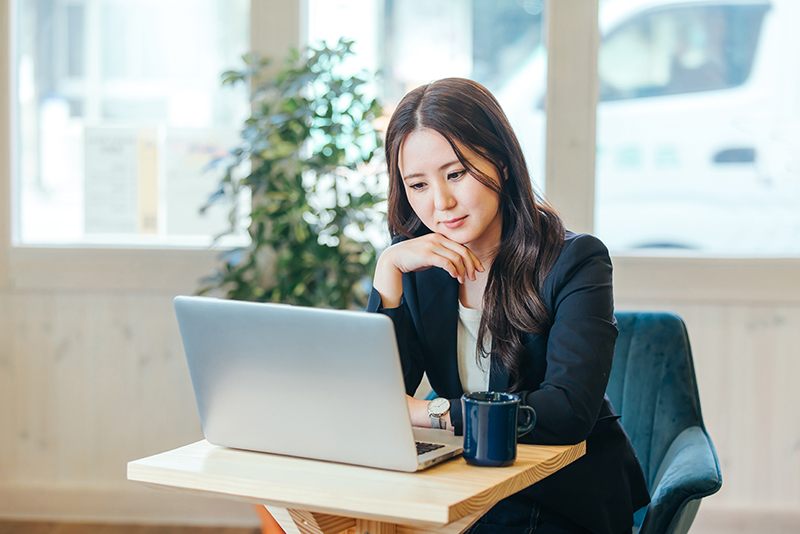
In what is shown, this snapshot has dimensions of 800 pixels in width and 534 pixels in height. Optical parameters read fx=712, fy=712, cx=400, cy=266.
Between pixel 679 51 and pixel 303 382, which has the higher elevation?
pixel 679 51

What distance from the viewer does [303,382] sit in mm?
863

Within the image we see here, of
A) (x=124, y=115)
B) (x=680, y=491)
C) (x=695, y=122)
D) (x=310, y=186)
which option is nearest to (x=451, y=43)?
(x=310, y=186)

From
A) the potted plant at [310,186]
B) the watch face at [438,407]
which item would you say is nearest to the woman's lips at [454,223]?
the watch face at [438,407]

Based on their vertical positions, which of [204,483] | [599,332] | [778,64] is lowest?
[204,483]

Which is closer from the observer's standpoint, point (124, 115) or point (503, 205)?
point (503, 205)

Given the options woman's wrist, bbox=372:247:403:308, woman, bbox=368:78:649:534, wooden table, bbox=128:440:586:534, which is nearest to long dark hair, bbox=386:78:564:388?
woman, bbox=368:78:649:534

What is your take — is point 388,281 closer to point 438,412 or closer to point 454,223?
point 454,223

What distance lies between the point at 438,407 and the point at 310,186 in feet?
4.22

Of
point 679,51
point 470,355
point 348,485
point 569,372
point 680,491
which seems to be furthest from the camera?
point 679,51

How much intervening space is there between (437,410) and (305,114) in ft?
4.29

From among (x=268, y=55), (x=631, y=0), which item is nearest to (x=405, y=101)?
(x=268, y=55)

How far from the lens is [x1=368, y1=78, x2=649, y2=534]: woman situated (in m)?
1.08

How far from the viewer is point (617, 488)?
45.4 inches

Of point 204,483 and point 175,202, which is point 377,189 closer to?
point 175,202
